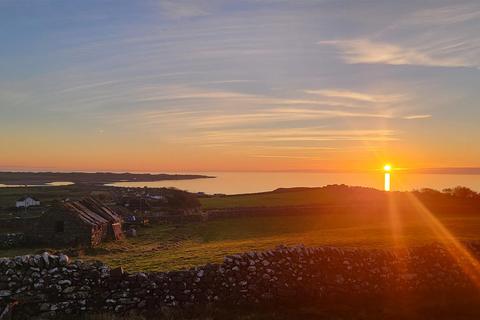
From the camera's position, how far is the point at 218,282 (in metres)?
16.6

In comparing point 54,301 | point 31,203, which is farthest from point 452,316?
point 31,203

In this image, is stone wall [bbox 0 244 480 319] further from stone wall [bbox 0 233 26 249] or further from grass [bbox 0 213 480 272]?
stone wall [bbox 0 233 26 249]

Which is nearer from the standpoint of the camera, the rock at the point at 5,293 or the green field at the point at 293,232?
the rock at the point at 5,293

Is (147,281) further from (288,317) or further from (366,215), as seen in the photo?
(366,215)

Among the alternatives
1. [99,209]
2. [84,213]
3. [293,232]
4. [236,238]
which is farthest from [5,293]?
[99,209]

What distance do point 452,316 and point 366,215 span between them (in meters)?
49.2

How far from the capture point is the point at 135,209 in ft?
247

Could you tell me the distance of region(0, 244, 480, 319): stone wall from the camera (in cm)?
1552

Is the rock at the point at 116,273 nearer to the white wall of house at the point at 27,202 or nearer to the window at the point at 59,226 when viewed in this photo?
the window at the point at 59,226

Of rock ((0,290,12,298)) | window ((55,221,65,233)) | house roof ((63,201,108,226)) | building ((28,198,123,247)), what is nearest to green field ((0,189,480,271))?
building ((28,198,123,247))

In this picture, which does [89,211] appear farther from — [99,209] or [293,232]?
[293,232]

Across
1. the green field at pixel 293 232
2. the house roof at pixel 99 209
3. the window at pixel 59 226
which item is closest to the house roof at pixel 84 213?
the house roof at pixel 99 209

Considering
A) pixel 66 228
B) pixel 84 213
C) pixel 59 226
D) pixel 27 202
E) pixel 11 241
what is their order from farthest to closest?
pixel 27 202 < pixel 84 213 < pixel 59 226 < pixel 66 228 < pixel 11 241

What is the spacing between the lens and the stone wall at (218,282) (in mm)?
15523
